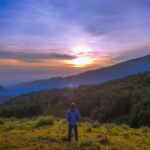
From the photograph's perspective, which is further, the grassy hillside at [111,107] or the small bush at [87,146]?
the grassy hillside at [111,107]

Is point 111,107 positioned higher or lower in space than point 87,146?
lower

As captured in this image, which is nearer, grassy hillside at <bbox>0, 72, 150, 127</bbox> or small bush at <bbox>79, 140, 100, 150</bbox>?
small bush at <bbox>79, 140, 100, 150</bbox>

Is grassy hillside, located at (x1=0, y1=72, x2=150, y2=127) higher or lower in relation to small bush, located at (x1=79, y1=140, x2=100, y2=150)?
lower

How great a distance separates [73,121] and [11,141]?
4.04m

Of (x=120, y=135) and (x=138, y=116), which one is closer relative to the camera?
(x=120, y=135)

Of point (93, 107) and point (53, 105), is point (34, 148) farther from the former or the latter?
point (53, 105)

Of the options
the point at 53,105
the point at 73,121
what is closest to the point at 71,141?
the point at 73,121

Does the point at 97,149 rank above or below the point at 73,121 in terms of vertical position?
below

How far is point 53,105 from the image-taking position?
107 metres

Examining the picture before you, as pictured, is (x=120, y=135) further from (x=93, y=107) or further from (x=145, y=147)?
(x=93, y=107)

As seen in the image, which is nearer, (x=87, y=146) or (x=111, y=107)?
(x=87, y=146)

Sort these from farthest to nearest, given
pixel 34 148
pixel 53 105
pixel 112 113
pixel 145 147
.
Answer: pixel 53 105 < pixel 112 113 < pixel 145 147 < pixel 34 148

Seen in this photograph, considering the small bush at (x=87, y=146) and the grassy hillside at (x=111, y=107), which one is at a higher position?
the small bush at (x=87, y=146)

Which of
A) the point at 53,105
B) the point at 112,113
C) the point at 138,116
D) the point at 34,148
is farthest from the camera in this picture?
the point at 53,105
